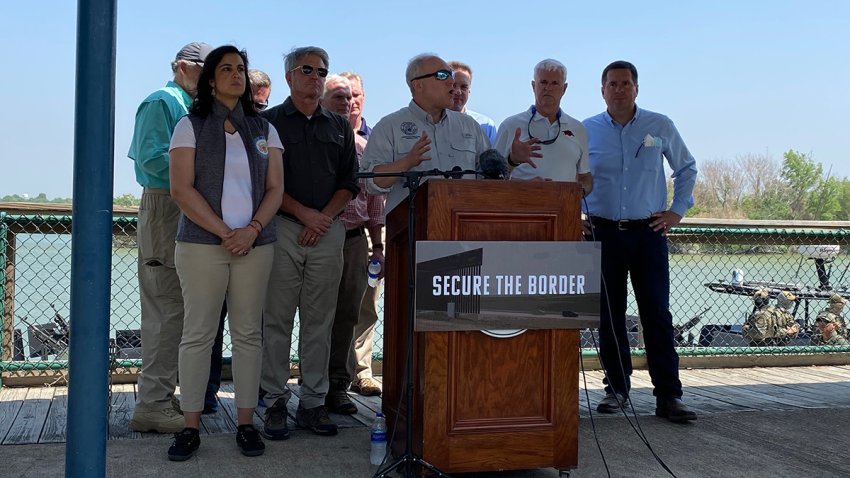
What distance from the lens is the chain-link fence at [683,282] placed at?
544 cm

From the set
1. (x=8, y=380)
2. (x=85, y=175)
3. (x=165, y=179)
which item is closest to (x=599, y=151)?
(x=165, y=179)

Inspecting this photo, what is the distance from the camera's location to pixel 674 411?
15.7 feet

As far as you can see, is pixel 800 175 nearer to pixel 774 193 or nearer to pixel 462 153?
pixel 774 193

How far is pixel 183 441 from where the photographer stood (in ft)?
12.4

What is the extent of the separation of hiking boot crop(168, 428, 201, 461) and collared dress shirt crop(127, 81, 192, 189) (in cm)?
128

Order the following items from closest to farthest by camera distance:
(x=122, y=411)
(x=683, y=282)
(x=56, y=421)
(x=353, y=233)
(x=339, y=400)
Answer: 1. (x=56, y=421)
2. (x=122, y=411)
3. (x=339, y=400)
4. (x=353, y=233)
5. (x=683, y=282)

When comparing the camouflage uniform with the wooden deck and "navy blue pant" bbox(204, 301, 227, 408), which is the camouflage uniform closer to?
the wooden deck

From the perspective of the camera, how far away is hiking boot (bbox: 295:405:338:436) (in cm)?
431

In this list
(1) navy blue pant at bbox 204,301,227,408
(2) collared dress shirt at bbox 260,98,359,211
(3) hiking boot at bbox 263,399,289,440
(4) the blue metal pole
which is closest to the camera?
(4) the blue metal pole

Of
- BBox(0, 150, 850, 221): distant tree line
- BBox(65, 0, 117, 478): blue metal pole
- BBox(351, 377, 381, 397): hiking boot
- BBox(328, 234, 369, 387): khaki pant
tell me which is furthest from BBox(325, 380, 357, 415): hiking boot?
BBox(0, 150, 850, 221): distant tree line

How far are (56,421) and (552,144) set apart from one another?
3107 millimetres

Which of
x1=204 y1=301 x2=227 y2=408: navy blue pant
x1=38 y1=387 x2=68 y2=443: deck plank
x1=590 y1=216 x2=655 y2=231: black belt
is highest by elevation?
x1=590 y1=216 x2=655 y2=231: black belt

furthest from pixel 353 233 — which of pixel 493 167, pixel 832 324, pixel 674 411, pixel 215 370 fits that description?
pixel 832 324

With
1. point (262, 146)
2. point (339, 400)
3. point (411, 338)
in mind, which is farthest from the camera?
point (339, 400)
